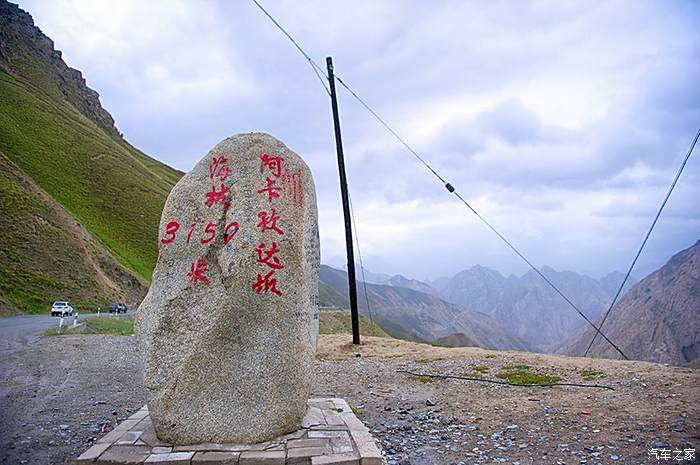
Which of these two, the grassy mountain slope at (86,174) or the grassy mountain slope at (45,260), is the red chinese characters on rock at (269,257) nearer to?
the grassy mountain slope at (45,260)

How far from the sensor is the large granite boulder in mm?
6902

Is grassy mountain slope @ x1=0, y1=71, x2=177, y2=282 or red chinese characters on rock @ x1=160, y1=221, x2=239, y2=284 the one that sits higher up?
grassy mountain slope @ x1=0, y1=71, x2=177, y2=282

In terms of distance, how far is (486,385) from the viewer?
12297 mm

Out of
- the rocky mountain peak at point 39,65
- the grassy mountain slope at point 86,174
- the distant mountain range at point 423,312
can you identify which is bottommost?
the distant mountain range at point 423,312

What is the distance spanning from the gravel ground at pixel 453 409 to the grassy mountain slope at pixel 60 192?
3053 centimetres

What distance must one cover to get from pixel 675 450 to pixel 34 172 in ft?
278

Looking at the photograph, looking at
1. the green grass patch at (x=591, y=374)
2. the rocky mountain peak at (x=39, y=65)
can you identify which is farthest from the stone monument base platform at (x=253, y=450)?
the rocky mountain peak at (x=39, y=65)

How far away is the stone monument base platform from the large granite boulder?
20 centimetres

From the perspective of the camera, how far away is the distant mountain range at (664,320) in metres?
52.7

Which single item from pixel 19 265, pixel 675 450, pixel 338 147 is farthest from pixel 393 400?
pixel 19 265

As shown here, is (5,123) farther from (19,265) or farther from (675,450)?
(675,450)

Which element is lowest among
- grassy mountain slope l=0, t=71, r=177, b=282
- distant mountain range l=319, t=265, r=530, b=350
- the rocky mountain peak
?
distant mountain range l=319, t=265, r=530, b=350

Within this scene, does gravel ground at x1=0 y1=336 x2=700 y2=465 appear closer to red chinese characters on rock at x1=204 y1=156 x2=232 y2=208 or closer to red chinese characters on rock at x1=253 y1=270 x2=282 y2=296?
red chinese characters on rock at x1=253 y1=270 x2=282 y2=296

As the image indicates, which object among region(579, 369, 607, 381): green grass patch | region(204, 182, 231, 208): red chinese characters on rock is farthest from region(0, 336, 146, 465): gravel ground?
region(579, 369, 607, 381): green grass patch
